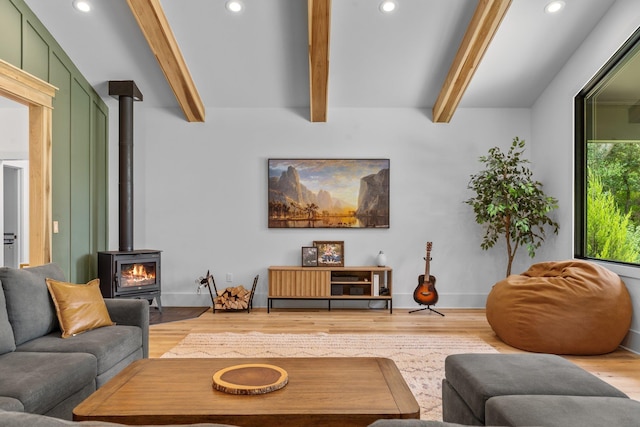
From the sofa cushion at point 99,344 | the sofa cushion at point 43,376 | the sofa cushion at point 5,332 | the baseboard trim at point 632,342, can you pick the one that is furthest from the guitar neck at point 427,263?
the sofa cushion at point 5,332

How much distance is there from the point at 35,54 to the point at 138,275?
2415 millimetres

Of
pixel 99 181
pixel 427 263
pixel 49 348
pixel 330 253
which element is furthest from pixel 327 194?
pixel 49 348

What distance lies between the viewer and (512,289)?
3967mm

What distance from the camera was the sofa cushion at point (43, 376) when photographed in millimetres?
1868

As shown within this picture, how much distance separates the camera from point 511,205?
4.93m

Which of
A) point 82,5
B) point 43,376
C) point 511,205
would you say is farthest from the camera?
point 511,205

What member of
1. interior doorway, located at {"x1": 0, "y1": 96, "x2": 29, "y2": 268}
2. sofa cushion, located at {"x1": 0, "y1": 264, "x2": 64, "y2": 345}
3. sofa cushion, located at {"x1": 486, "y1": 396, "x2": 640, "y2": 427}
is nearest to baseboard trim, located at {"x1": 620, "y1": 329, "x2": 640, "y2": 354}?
sofa cushion, located at {"x1": 486, "y1": 396, "x2": 640, "y2": 427}

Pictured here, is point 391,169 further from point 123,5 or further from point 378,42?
point 123,5

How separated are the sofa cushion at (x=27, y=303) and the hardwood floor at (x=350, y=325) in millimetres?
1103

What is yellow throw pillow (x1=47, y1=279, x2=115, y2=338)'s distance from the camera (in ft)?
8.91

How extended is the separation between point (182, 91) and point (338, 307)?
3.21 meters

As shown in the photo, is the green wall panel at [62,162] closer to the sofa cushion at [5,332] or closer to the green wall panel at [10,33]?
the green wall panel at [10,33]

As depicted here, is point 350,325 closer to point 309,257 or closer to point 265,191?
point 309,257

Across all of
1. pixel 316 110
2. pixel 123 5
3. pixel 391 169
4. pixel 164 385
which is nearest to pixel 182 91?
pixel 123 5
